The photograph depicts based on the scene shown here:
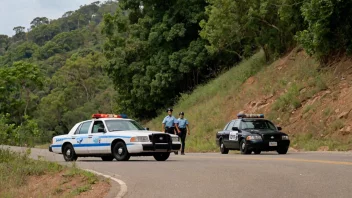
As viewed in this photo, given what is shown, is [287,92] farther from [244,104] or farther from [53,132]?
[53,132]

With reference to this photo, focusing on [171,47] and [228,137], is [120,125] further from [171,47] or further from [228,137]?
[171,47]

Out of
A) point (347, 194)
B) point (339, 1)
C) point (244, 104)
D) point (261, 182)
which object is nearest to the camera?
point (347, 194)

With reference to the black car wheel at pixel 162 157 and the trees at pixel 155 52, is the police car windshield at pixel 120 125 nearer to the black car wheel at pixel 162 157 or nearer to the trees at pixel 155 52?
the black car wheel at pixel 162 157

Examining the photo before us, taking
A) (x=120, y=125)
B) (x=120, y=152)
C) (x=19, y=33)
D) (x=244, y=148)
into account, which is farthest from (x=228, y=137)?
(x=19, y=33)

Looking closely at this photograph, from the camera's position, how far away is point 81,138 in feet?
69.7

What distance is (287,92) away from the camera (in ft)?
106

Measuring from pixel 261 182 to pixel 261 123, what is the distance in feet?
41.4

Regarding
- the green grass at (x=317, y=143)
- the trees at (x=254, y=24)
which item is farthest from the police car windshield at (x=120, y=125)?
the trees at (x=254, y=24)

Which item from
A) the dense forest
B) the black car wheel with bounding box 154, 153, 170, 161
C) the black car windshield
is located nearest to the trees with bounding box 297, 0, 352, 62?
the dense forest

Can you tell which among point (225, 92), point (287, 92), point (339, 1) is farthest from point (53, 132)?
point (339, 1)

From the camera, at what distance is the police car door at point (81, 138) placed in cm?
2109

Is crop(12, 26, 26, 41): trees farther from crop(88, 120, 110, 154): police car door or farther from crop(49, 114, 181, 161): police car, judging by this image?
crop(88, 120, 110, 154): police car door

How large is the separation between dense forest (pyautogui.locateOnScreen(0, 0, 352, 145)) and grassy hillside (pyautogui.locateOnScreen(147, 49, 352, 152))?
1.48 metres

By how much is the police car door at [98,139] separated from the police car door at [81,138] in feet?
0.86
